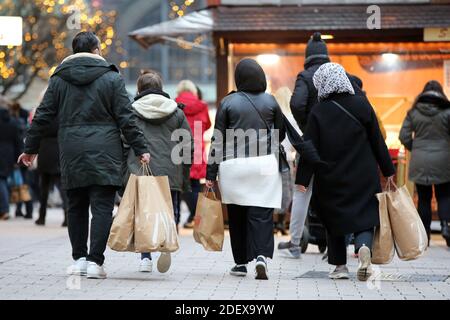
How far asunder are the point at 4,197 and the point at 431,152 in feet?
25.5

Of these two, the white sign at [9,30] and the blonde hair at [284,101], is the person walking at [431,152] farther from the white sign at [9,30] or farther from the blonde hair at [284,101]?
the white sign at [9,30]

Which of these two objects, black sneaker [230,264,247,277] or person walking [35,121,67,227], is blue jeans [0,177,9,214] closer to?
person walking [35,121,67,227]

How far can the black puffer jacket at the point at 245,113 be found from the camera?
9648mm

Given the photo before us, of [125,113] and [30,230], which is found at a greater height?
[125,113]

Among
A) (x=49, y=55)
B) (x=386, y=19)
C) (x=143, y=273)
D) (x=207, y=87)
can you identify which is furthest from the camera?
→ (x=207, y=87)

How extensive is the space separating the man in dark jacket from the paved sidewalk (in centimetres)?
45

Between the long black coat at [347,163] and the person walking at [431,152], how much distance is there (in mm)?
3914

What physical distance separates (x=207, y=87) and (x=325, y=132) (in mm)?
36650

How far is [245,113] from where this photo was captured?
9656 millimetres

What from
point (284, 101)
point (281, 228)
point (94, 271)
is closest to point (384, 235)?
point (94, 271)

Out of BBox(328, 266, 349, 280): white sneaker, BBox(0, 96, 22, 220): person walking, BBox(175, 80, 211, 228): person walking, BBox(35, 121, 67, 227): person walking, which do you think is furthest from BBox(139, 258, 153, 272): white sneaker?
BBox(0, 96, 22, 220): person walking

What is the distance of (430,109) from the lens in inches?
523
